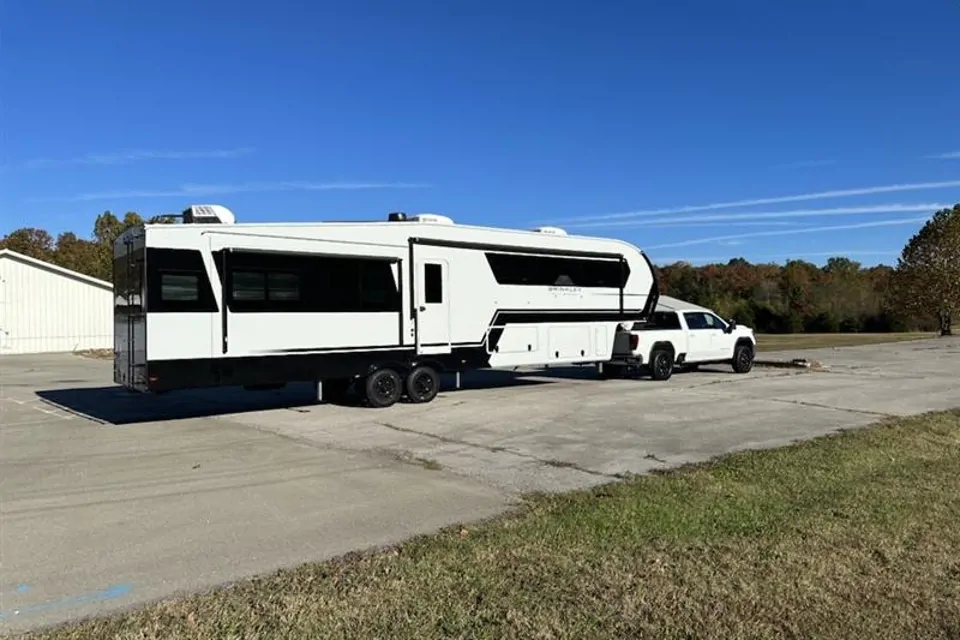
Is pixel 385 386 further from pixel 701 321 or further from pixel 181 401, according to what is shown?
pixel 701 321

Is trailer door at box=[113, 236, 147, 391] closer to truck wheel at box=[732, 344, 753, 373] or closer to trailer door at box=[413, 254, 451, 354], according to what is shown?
trailer door at box=[413, 254, 451, 354]

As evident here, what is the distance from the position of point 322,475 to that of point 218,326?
4.64 metres

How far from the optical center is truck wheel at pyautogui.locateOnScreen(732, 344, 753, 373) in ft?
70.8

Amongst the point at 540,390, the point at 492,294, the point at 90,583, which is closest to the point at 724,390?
the point at 540,390

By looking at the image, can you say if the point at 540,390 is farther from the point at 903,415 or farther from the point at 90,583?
the point at 90,583

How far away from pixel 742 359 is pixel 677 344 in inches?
110

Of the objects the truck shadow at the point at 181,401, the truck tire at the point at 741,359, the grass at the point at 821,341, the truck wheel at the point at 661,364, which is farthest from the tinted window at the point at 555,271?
the grass at the point at 821,341

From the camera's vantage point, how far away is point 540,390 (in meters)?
17.3

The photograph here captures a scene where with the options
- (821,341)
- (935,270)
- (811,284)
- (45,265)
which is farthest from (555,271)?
(811,284)

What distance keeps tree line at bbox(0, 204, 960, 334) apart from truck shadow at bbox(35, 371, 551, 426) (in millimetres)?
30159

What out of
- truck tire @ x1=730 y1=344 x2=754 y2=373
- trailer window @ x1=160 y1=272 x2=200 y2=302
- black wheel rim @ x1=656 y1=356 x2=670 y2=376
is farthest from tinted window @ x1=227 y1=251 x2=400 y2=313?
truck tire @ x1=730 y1=344 x2=754 y2=373

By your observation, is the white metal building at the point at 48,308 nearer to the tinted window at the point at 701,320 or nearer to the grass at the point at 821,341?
the tinted window at the point at 701,320

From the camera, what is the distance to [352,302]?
45.2 feet

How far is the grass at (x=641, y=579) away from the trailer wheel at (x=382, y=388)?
7284 mm
